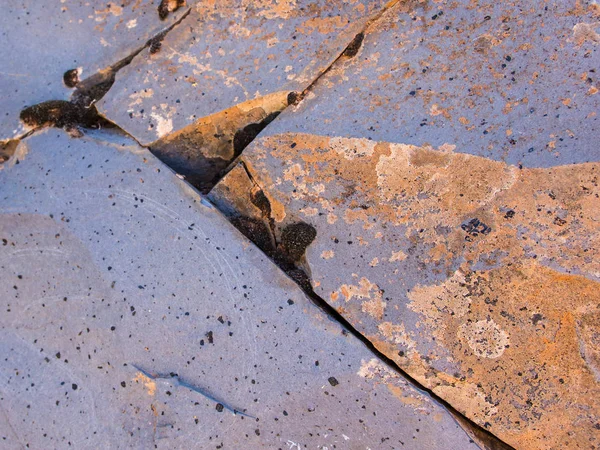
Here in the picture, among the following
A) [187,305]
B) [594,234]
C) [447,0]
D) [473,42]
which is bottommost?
[594,234]

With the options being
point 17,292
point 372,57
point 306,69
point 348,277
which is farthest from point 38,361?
point 372,57

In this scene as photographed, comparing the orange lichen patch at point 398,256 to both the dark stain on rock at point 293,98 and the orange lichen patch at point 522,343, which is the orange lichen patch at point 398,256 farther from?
the dark stain on rock at point 293,98

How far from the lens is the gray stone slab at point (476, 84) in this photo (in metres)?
3.60

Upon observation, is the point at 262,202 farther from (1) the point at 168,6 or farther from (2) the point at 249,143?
(1) the point at 168,6

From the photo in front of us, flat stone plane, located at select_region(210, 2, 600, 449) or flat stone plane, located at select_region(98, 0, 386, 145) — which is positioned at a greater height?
flat stone plane, located at select_region(98, 0, 386, 145)

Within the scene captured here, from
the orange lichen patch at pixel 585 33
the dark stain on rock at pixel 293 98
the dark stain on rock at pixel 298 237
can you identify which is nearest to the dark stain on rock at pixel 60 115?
the dark stain on rock at pixel 293 98

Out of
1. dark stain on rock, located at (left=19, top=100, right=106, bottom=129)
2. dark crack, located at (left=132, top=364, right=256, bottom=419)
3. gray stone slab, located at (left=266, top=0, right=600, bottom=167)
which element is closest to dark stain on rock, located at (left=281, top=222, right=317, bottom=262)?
gray stone slab, located at (left=266, top=0, right=600, bottom=167)

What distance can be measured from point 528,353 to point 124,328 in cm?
356

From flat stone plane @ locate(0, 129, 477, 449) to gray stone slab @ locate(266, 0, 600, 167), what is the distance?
152cm

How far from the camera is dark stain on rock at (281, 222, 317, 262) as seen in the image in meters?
3.92

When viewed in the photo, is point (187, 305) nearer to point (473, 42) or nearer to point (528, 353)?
point (528, 353)

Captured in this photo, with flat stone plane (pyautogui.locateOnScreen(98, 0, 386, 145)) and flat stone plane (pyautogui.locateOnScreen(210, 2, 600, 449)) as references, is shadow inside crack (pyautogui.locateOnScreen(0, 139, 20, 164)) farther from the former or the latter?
flat stone plane (pyautogui.locateOnScreen(210, 2, 600, 449))

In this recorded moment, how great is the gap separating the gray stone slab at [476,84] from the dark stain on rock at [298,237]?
0.88 metres

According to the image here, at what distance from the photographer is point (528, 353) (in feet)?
11.8
